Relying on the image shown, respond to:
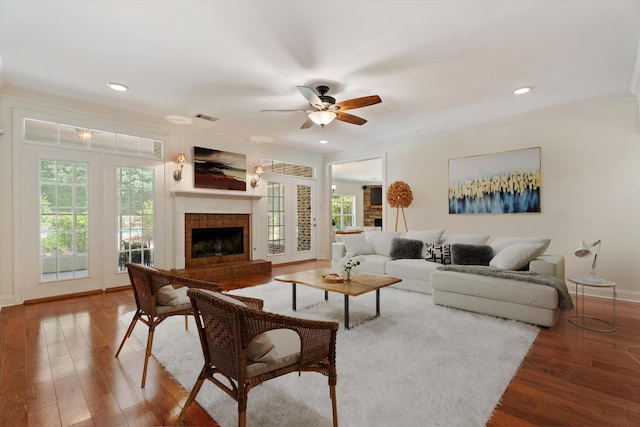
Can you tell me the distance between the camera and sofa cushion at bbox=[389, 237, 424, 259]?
4688 millimetres

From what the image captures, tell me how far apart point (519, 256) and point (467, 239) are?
978 millimetres

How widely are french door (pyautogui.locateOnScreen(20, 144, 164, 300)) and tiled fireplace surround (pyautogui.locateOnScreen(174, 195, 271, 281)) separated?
0.34m

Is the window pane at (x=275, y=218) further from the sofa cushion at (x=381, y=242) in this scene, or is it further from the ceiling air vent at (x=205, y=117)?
the sofa cushion at (x=381, y=242)

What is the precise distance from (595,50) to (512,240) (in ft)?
7.21

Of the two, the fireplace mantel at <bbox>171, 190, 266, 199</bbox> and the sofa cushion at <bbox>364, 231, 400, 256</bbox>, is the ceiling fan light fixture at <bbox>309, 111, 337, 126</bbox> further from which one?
the fireplace mantel at <bbox>171, 190, 266, 199</bbox>

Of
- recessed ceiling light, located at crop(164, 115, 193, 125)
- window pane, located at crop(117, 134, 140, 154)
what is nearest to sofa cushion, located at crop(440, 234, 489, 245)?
recessed ceiling light, located at crop(164, 115, 193, 125)

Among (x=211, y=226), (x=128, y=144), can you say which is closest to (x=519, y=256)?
(x=211, y=226)

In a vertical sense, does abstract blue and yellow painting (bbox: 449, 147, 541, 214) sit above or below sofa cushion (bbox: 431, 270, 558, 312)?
above

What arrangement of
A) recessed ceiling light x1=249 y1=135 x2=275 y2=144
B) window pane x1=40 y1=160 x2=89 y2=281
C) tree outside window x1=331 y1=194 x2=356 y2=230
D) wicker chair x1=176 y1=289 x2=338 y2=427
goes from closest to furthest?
wicker chair x1=176 y1=289 x2=338 y2=427 → window pane x1=40 y1=160 x2=89 y2=281 → recessed ceiling light x1=249 y1=135 x2=275 y2=144 → tree outside window x1=331 y1=194 x2=356 y2=230

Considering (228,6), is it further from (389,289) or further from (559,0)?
(389,289)

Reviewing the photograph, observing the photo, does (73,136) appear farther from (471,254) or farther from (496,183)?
(496,183)

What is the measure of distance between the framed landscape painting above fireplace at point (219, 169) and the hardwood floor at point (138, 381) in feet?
9.59

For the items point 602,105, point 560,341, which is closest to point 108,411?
point 560,341

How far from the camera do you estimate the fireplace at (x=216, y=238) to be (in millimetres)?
5395
